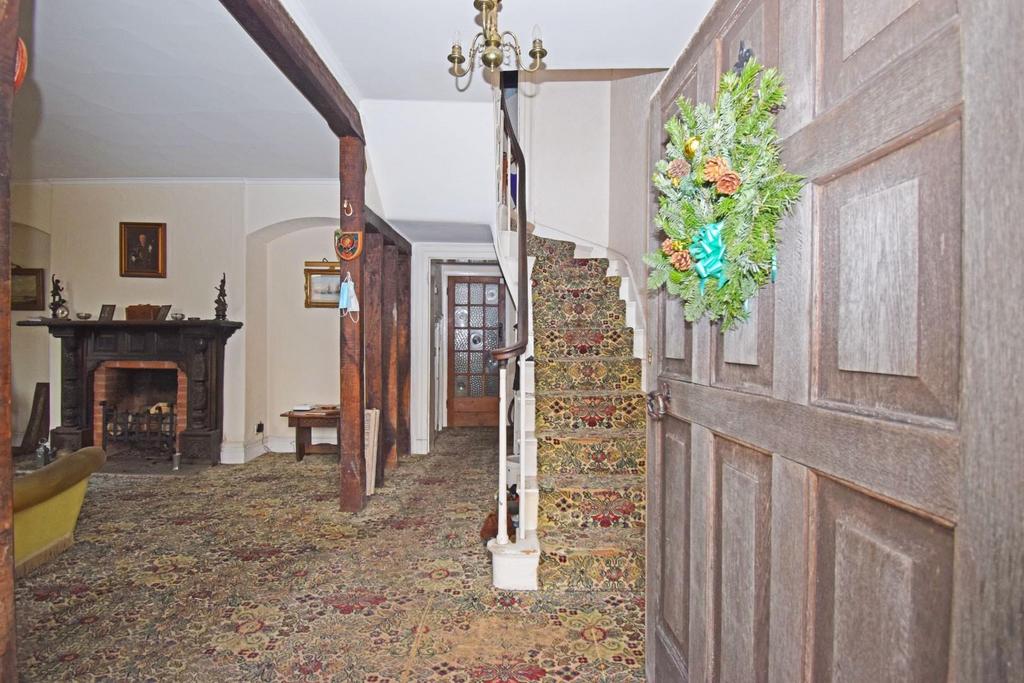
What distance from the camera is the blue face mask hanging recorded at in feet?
11.6

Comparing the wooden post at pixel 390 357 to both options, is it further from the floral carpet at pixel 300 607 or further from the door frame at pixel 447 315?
the door frame at pixel 447 315

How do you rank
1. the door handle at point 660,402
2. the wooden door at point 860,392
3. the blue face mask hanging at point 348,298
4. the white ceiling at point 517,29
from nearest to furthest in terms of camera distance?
the wooden door at point 860,392 < the door handle at point 660,402 < the white ceiling at point 517,29 < the blue face mask hanging at point 348,298

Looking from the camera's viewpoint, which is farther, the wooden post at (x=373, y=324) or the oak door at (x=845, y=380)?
the wooden post at (x=373, y=324)

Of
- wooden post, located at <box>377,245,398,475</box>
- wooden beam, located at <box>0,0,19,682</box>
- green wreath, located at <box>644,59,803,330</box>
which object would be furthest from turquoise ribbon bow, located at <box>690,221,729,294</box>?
wooden post, located at <box>377,245,398,475</box>

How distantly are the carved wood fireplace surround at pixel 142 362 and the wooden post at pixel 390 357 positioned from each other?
1.50 metres

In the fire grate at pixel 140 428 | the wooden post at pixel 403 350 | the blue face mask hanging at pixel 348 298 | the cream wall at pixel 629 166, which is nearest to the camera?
the blue face mask hanging at pixel 348 298

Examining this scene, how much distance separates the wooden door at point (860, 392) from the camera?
645 millimetres

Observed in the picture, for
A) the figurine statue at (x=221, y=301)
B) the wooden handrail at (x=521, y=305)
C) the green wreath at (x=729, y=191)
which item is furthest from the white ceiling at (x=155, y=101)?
the green wreath at (x=729, y=191)

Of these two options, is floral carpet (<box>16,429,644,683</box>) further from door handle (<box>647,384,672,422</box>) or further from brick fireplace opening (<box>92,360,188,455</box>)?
brick fireplace opening (<box>92,360,188,455</box>)

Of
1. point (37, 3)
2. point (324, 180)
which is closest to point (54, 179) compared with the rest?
point (324, 180)

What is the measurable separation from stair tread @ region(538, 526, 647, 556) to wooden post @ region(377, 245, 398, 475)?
2.60m

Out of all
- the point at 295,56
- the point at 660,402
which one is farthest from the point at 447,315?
the point at 660,402

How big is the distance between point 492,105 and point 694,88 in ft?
8.62

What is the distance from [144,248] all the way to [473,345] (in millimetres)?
3758
